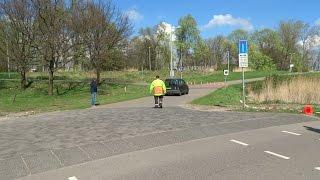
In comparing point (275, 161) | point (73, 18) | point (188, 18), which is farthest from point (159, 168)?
point (188, 18)

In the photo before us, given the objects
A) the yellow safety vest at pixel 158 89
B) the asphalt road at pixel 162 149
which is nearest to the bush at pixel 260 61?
the yellow safety vest at pixel 158 89

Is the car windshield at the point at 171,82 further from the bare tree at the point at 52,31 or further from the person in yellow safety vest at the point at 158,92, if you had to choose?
the person in yellow safety vest at the point at 158,92

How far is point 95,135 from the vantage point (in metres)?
14.1

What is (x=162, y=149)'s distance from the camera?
11.9 metres

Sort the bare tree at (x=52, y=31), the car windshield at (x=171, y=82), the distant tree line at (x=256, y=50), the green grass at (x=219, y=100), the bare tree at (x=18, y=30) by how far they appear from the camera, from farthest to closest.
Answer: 1. the distant tree line at (x=256, y=50)
2. the bare tree at (x=18, y=30)
3. the bare tree at (x=52, y=31)
4. the car windshield at (x=171, y=82)
5. the green grass at (x=219, y=100)

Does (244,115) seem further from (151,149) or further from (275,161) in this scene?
(275,161)

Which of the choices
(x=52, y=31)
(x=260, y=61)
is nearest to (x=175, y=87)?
(x=52, y=31)

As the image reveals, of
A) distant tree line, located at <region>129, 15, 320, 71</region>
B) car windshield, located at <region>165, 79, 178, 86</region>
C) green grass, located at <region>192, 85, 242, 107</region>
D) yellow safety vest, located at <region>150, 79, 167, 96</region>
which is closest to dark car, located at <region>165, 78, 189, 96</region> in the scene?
car windshield, located at <region>165, 79, 178, 86</region>

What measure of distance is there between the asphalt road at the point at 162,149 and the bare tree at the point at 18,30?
26436mm

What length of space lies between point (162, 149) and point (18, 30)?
34.0 metres

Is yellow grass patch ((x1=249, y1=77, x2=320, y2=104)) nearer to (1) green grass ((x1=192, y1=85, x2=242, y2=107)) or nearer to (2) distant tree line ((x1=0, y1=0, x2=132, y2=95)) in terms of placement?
(1) green grass ((x1=192, y1=85, x2=242, y2=107))

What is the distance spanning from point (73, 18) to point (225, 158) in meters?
36.6

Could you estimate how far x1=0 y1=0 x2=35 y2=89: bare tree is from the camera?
140 feet

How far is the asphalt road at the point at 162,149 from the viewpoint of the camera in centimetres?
921
